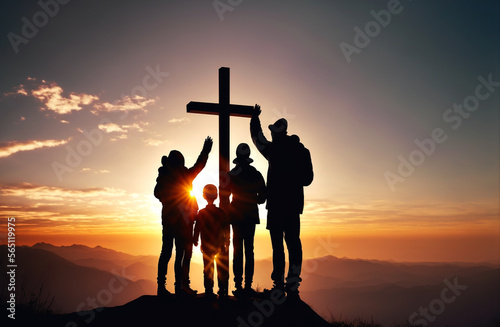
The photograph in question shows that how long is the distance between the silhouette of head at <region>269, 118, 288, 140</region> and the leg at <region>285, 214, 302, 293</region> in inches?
57.7

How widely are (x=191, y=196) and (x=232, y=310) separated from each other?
2211mm

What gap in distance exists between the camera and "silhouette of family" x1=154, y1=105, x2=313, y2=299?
639cm

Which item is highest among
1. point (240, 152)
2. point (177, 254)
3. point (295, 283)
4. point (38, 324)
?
point (240, 152)

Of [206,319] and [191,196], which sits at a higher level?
[191,196]

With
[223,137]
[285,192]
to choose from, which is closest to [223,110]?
[223,137]

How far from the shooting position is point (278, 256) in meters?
6.41

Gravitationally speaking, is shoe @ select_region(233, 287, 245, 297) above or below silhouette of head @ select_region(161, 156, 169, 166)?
below

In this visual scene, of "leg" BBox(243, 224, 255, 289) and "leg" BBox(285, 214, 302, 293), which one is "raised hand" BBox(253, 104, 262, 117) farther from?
"leg" BBox(285, 214, 302, 293)

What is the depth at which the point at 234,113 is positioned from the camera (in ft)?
27.8

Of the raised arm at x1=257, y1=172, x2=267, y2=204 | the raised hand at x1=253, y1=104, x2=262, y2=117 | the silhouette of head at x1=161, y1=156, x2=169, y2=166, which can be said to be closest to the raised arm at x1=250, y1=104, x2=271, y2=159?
the raised arm at x1=257, y1=172, x2=267, y2=204

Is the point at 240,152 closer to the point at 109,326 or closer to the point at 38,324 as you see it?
the point at 109,326

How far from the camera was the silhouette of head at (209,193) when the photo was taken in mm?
6668

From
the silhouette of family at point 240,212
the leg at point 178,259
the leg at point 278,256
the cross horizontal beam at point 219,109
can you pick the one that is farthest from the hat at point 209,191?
the cross horizontal beam at point 219,109

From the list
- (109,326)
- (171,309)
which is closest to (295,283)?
(171,309)
